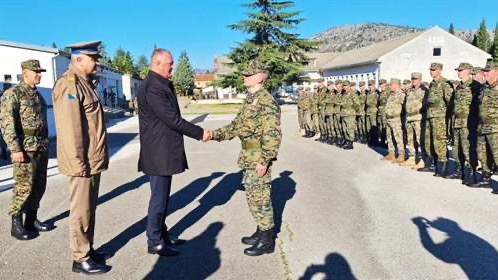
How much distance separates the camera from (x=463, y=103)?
7730 mm

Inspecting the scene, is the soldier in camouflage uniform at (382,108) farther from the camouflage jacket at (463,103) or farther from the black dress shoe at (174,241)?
the black dress shoe at (174,241)

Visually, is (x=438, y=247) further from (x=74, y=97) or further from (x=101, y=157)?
(x=74, y=97)

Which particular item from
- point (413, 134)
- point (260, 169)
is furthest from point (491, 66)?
point (260, 169)

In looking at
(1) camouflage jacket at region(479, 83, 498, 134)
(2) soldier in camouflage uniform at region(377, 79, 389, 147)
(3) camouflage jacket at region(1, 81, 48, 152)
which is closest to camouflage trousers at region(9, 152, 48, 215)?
(3) camouflage jacket at region(1, 81, 48, 152)

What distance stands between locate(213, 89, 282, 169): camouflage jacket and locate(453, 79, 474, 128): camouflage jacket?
464 centimetres

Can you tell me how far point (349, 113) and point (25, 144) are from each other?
30.0 feet

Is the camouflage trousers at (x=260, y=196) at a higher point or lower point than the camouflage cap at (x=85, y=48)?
lower

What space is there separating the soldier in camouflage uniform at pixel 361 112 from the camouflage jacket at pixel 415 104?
129 inches

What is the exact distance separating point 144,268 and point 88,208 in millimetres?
785

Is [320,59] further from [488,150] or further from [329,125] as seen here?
[488,150]

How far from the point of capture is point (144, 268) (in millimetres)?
4266

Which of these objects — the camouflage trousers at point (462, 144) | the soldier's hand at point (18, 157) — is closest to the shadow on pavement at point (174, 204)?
the soldier's hand at point (18, 157)

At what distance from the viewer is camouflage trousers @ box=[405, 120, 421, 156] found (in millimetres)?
9290

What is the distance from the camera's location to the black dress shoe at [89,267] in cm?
414
